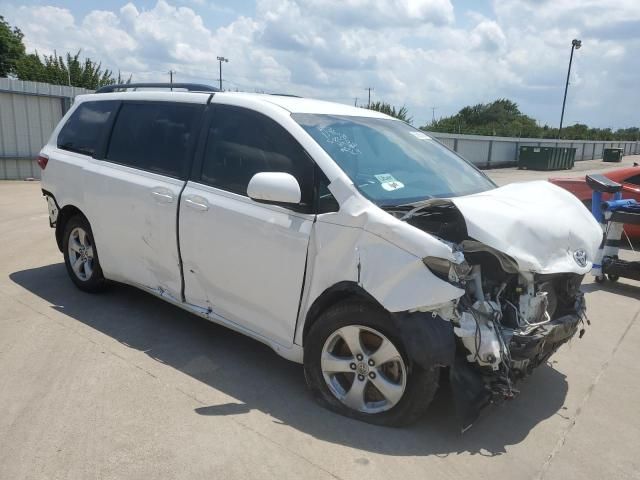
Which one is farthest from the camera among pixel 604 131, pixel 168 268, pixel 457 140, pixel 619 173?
pixel 604 131

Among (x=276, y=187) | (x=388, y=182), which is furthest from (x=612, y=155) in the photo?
(x=276, y=187)

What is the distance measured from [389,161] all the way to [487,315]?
1293 mm

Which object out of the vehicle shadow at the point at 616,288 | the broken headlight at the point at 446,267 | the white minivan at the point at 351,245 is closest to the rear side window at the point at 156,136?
the white minivan at the point at 351,245

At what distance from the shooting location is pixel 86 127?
204 inches

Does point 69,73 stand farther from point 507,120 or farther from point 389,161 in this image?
point 507,120

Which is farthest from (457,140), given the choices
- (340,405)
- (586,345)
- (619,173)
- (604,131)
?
(604,131)

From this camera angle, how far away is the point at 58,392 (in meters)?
3.49

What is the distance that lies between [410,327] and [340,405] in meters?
0.77

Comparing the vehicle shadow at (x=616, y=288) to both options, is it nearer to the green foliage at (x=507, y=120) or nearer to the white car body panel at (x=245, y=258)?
the white car body panel at (x=245, y=258)

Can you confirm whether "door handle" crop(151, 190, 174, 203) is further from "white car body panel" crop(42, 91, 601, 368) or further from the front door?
the front door

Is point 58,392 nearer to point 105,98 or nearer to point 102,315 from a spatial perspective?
point 102,315

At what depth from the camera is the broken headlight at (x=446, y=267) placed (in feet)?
9.51

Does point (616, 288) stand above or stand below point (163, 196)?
below

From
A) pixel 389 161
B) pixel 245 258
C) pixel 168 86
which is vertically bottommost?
pixel 245 258
